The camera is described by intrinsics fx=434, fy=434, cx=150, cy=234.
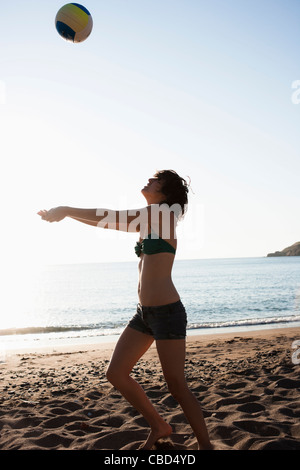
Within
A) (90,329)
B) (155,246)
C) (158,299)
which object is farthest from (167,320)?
(90,329)

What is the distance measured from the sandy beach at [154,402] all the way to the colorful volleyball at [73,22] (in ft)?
16.7

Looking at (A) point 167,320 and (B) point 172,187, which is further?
(B) point 172,187

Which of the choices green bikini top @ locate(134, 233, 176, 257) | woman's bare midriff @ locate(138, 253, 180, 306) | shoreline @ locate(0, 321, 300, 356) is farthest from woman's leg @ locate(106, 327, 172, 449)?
shoreline @ locate(0, 321, 300, 356)

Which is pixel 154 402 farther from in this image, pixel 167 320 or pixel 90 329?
pixel 90 329

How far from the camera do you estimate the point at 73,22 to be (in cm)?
619

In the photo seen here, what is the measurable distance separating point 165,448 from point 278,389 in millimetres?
2441

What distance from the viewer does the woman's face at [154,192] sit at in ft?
12.0

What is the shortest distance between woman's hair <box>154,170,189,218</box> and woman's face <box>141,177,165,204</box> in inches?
1.1

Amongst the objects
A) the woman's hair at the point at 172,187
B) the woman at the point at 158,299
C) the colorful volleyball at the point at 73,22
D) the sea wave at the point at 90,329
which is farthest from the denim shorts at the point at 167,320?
the sea wave at the point at 90,329

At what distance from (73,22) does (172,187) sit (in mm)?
3874

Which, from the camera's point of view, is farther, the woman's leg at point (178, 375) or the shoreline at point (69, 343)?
the shoreline at point (69, 343)

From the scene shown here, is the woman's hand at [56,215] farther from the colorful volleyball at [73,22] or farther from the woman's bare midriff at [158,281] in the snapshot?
the colorful volleyball at [73,22]

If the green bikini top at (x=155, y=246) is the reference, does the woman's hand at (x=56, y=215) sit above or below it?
above

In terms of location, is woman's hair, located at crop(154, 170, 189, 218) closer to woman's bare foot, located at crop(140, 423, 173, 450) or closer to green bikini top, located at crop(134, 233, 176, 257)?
green bikini top, located at crop(134, 233, 176, 257)
